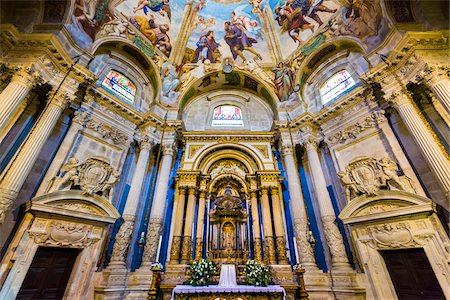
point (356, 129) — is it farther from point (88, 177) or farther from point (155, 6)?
point (155, 6)

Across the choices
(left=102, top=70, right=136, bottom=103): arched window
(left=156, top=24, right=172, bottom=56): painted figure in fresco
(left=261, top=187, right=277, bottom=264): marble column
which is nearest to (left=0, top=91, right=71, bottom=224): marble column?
(left=102, top=70, right=136, bottom=103): arched window

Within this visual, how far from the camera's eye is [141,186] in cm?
933

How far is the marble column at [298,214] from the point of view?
8.18 metres

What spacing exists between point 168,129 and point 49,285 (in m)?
7.76

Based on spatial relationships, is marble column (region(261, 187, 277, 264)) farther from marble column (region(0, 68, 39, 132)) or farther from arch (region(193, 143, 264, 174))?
marble column (region(0, 68, 39, 132))

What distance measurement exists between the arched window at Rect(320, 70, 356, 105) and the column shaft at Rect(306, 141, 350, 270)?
2928mm

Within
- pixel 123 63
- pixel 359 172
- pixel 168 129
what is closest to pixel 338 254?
pixel 359 172

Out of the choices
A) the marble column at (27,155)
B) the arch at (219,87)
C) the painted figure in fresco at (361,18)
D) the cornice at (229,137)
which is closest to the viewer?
the marble column at (27,155)

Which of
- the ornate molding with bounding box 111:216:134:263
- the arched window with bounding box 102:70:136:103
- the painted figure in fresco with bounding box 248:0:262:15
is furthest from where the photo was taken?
the painted figure in fresco with bounding box 248:0:262:15

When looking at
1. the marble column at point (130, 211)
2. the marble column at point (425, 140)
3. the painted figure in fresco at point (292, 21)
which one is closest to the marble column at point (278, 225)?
the marble column at point (425, 140)

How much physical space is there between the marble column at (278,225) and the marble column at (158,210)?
17.6 ft

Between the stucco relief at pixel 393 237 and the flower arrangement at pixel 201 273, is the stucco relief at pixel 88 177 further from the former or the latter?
the stucco relief at pixel 393 237

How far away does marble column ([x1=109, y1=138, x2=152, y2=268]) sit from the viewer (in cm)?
755

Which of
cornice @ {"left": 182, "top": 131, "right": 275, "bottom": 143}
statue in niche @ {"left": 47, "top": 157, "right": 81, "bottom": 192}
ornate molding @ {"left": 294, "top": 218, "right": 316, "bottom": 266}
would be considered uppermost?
cornice @ {"left": 182, "top": 131, "right": 275, "bottom": 143}
